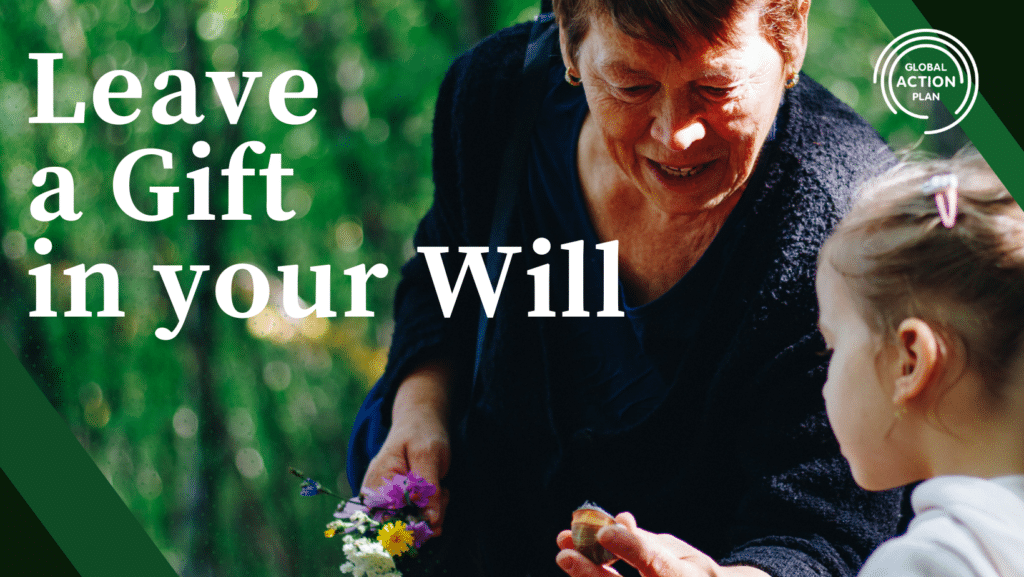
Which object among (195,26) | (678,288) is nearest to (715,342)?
(678,288)

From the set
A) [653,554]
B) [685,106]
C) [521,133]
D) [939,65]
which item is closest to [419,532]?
[653,554]

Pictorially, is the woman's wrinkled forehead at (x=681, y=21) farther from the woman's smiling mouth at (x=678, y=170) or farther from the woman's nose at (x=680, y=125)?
the woman's smiling mouth at (x=678, y=170)

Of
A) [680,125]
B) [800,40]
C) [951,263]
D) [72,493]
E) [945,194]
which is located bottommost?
[72,493]

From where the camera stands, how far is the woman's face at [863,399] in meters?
1.48

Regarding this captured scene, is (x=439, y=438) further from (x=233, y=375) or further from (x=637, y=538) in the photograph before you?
(x=233, y=375)

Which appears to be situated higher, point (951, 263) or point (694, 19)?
point (694, 19)

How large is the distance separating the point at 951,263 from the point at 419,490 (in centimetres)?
110

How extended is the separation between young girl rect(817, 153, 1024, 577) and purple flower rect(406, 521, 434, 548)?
838 millimetres

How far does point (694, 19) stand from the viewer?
1.49 metres

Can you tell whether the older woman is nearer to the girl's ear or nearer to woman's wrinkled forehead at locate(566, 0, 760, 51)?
woman's wrinkled forehead at locate(566, 0, 760, 51)

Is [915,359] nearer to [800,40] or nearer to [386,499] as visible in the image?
[800,40]

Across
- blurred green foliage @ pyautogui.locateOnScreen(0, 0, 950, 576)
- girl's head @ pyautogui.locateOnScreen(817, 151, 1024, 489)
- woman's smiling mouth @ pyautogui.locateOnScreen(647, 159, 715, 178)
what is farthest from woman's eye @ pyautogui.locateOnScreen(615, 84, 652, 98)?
blurred green foliage @ pyautogui.locateOnScreen(0, 0, 950, 576)

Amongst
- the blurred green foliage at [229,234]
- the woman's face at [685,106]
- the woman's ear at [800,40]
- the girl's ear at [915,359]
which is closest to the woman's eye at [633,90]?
the woman's face at [685,106]

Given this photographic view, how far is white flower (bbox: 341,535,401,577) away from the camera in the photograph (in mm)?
1797
